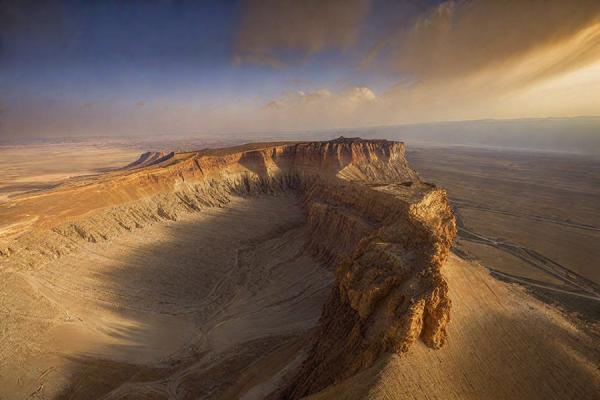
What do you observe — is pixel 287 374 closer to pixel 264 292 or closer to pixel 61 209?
pixel 264 292

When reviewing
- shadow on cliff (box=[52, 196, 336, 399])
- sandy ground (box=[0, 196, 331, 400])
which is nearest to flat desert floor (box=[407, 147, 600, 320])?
sandy ground (box=[0, 196, 331, 400])

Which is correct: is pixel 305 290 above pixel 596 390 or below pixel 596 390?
below

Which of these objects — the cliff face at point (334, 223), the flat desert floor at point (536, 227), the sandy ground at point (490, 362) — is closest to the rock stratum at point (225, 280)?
the cliff face at point (334, 223)

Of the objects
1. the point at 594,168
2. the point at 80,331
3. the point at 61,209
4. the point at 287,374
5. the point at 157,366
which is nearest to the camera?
the point at 287,374

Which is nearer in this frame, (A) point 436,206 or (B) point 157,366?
(B) point 157,366

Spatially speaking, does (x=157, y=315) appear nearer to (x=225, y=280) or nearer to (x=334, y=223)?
(x=225, y=280)

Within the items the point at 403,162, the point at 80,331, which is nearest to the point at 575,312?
the point at 80,331

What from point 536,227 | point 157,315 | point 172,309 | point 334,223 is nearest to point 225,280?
point 172,309

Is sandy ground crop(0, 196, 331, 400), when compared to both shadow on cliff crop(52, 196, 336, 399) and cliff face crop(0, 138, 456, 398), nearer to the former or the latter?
shadow on cliff crop(52, 196, 336, 399)
